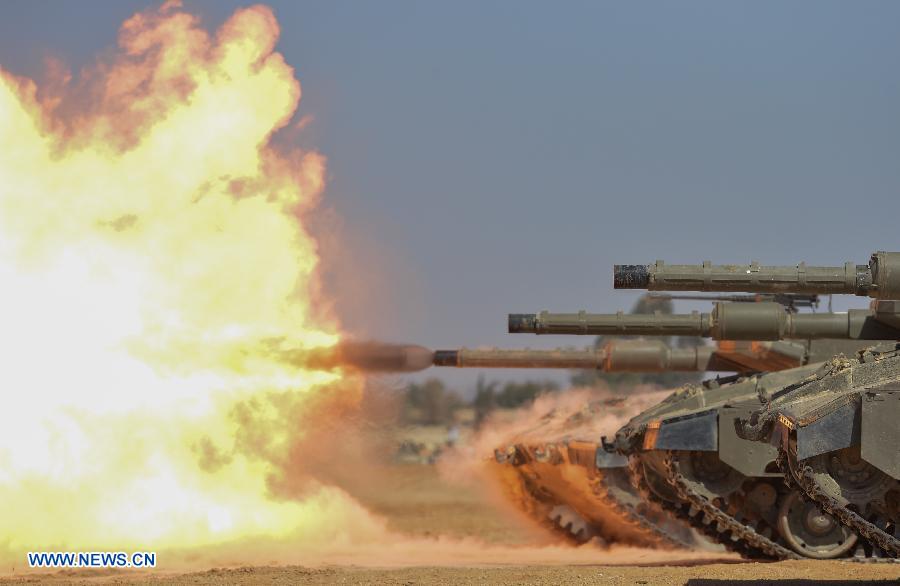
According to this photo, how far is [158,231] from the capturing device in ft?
84.0

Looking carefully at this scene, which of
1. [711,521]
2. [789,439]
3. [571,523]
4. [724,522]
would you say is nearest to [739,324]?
[711,521]

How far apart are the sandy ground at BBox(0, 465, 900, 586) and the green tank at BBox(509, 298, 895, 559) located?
647 mm

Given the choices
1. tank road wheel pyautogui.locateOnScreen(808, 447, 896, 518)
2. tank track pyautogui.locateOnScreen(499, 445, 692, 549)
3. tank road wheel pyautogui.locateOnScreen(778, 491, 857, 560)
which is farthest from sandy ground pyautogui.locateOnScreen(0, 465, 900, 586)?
tank road wheel pyautogui.locateOnScreen(808, 447, 896, 518)

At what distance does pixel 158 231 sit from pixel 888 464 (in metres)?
13.5

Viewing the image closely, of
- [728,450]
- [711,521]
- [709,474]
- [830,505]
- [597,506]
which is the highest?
[728,450]

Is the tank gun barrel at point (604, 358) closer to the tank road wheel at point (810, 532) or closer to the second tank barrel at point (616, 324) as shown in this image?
the second tank barrel at point (616, 324)

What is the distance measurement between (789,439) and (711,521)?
610cm

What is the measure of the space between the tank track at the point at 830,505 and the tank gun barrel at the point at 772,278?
2.09 metres

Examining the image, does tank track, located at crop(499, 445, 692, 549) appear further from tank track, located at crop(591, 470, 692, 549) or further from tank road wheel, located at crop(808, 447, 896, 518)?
tank road wheel, located at crop(808, 447, 896, 518)

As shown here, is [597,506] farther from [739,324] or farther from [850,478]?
[850,478]

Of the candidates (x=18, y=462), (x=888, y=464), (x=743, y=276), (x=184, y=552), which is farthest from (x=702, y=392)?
(x=18, y=462)

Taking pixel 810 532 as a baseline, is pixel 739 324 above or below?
above

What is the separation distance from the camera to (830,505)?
16.5 meters

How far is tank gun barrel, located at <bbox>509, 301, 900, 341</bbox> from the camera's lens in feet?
73.7
